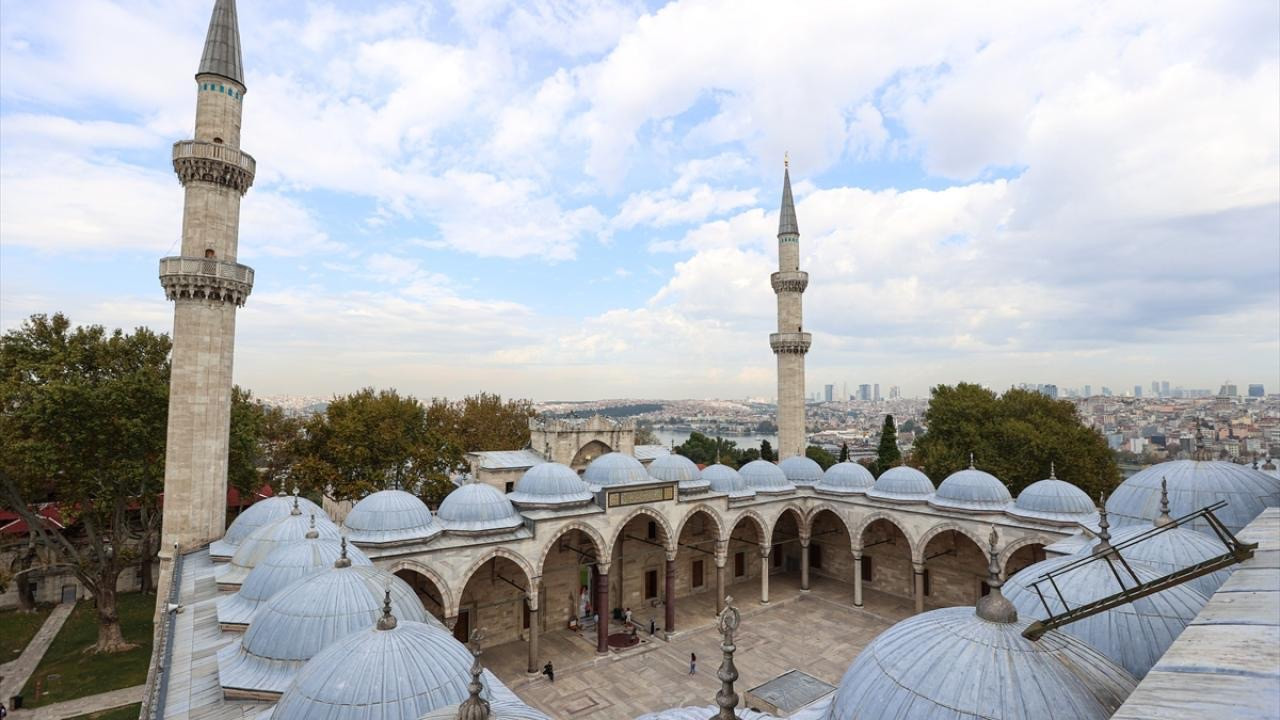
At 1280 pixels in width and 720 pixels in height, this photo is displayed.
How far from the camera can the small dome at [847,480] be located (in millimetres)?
24016

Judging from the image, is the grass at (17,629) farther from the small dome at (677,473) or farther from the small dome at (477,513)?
the small dome at (677,473)

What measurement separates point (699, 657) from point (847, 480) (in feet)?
31.8

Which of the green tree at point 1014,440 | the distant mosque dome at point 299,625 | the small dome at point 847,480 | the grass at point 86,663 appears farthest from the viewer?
the green tree at point 1014,440

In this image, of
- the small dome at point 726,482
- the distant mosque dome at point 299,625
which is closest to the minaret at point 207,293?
the distant mosque dome at point 299,625

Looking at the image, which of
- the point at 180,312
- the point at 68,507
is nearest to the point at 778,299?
the point at 180,312

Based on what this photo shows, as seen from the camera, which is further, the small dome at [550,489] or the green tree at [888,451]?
the green tree at [888,451]

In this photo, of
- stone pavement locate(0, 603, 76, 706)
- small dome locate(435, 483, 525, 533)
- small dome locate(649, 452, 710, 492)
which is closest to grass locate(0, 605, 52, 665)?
stone pavement locate(0, 603, 76, 706)

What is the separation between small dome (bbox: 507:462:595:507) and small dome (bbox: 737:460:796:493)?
25.4 ft

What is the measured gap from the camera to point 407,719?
6.93m

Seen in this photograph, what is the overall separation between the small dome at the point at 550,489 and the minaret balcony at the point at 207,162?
509 inches

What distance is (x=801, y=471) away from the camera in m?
25.9

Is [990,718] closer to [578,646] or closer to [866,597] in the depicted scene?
[578,646]

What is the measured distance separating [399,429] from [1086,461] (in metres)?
31.4

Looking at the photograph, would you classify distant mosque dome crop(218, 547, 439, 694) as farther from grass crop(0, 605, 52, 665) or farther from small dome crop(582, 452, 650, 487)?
grass crop(0, 605, 52, 665)
